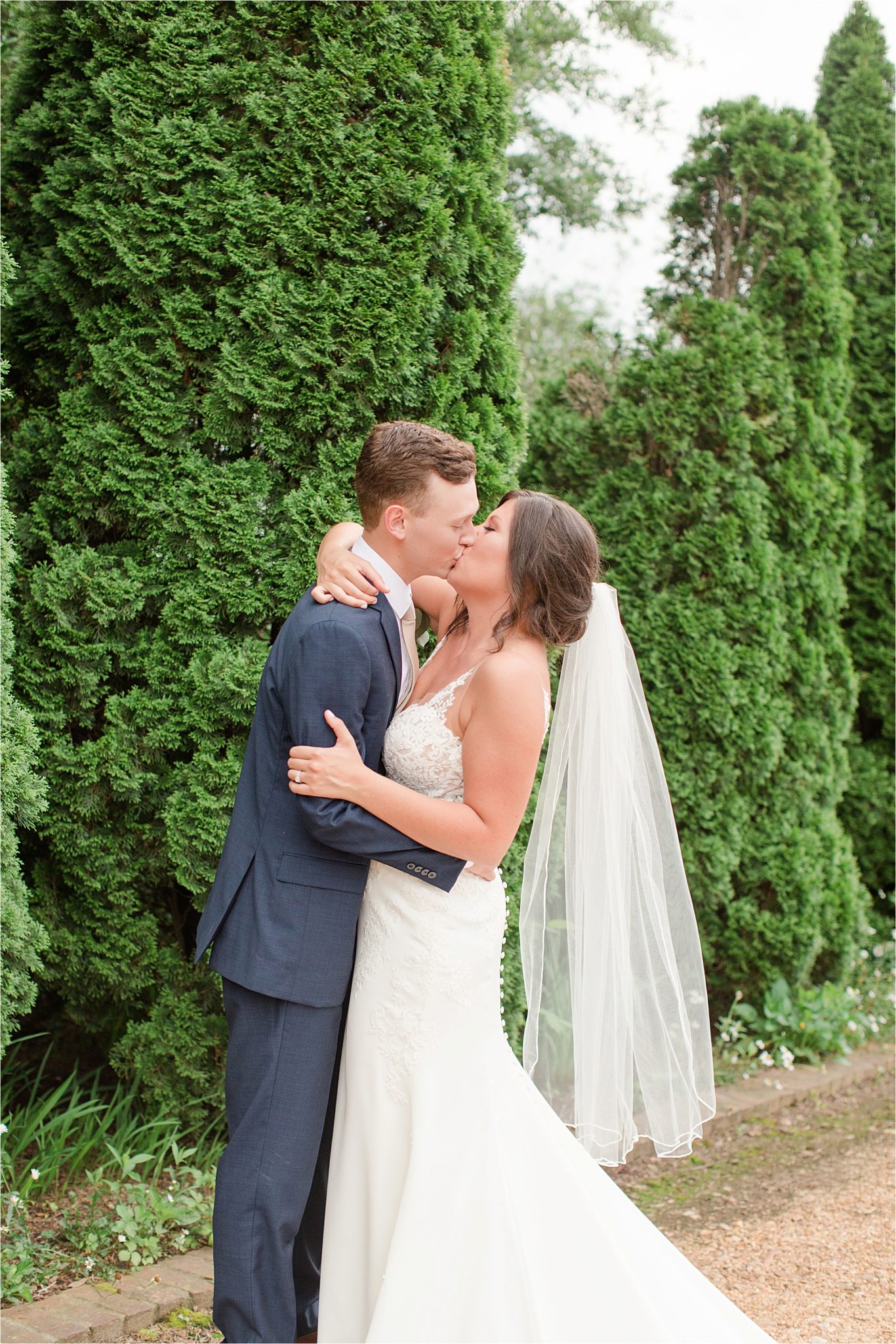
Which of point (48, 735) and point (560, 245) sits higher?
point (560, 245)

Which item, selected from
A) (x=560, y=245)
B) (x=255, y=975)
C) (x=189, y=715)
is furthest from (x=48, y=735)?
(x=560, y=245)

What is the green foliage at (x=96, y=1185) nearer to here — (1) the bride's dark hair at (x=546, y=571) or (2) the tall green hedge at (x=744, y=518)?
(1) the bride's dark hair at (x=546, y=571)

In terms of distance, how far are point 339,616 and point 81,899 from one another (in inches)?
73.5

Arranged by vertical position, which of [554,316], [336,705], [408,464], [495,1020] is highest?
[554,316]

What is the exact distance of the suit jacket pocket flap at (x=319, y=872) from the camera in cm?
256

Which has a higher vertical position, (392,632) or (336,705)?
(392,632)

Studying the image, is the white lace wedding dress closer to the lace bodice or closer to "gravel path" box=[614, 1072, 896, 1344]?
the lace bodice

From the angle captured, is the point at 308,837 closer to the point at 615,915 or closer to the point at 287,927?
the point at 287,927

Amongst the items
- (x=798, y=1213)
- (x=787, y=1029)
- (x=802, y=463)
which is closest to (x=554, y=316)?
(x=802, y=463)

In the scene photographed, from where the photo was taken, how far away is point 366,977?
2.65 meters

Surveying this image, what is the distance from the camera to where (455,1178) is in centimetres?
248

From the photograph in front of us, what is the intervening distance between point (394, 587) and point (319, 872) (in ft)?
2.44

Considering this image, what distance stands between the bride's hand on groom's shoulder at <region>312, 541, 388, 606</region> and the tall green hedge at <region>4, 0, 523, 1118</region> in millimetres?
911

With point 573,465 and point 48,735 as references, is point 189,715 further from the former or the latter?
point 573,465
